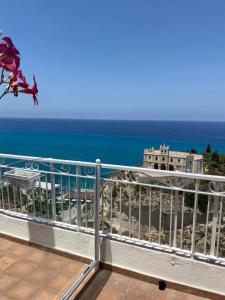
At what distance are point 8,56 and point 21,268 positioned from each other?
226cm

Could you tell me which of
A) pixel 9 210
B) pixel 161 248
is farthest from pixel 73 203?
pixel 161 248

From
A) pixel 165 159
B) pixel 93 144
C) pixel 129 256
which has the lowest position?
pixel 93 144

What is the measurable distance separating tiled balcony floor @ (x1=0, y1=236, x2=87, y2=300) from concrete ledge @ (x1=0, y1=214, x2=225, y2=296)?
0.40 feet

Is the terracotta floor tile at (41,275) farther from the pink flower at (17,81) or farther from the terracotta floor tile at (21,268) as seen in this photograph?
the pink flower at (17,81)

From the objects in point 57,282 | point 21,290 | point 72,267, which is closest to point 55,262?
point 72,267

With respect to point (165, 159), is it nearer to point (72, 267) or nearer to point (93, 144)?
point (72, 267)

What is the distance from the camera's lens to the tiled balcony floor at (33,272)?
204 centimetres

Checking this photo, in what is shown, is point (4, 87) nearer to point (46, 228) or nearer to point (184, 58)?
point (46, 228)

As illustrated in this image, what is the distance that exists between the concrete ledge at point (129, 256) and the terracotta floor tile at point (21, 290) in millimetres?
555

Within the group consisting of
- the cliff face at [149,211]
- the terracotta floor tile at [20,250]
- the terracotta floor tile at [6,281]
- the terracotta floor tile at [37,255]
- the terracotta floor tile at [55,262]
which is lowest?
the terracotta floor tile at [55,262]

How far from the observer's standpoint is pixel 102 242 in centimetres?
244

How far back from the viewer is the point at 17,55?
0.91m

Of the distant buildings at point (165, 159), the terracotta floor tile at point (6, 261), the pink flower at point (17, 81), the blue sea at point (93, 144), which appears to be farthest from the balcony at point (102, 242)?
the blue sea at point (93, 144)

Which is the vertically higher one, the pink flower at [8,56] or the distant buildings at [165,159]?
the pink flower at [8,56]
